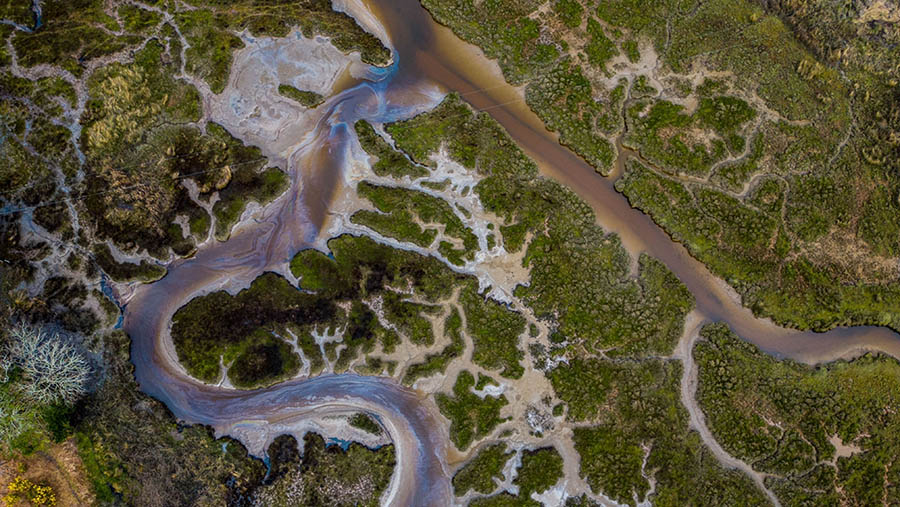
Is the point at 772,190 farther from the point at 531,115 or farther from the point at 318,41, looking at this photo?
the point at 318,41

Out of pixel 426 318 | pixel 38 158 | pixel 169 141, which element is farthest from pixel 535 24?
pixel 38 158

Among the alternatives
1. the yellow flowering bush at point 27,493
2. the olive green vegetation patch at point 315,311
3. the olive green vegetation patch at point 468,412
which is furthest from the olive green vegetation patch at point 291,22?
the yellow flowering bush at point 27,493

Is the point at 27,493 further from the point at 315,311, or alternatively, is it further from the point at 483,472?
the point at 483,472

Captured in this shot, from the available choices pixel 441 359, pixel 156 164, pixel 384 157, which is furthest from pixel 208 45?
pixel 441 359

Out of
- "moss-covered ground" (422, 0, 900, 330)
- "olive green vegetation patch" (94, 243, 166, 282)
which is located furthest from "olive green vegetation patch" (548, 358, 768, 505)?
"olive green vegetation patch" (94, 243, 166, 282)

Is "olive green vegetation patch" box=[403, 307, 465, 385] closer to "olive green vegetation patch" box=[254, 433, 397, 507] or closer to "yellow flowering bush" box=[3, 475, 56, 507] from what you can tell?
"olive green vegetation patch" box=[254, 433, 397, 507]

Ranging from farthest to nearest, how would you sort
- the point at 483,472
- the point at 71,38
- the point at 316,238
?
the point at 316,238 < the point at 71,38 < the point at 483,472
